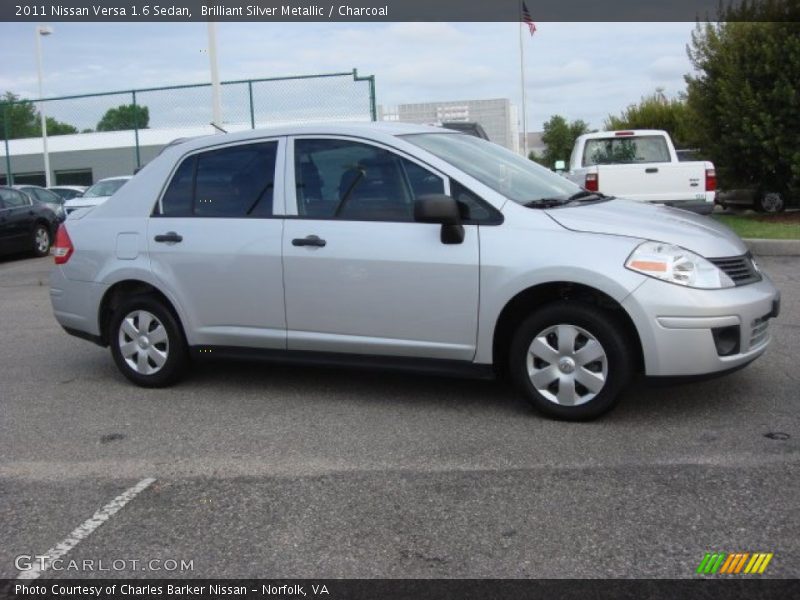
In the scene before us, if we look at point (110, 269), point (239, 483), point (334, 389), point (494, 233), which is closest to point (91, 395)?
point (110, 269)

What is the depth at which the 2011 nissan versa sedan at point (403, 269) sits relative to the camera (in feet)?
15.5

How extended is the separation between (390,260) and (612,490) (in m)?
1.90

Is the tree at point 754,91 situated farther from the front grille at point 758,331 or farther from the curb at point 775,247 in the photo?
the front grille at point 758,331

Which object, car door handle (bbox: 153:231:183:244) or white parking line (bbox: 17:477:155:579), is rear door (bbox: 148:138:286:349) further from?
white parking line (bbox: 17:477:155:579)

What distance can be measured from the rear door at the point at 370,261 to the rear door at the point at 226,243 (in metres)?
0.13

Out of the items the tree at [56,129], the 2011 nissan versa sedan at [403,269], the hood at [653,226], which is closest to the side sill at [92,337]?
the 2011 nissan versa sedan at [403,269]

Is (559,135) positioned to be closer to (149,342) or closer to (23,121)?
(23,121)

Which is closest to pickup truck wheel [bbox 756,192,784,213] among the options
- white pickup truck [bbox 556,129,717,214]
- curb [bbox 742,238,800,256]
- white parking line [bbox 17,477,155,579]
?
white pickup truck [bbox 556,129,717,214]

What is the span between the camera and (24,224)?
1644 cm

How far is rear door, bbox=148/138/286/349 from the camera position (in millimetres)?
5539

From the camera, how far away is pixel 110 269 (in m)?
6.05

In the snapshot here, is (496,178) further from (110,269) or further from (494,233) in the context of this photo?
(110,269)

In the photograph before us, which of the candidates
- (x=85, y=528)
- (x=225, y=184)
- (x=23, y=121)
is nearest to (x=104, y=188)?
(x=23, y=121)

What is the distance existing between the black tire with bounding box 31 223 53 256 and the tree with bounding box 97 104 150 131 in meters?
3.84
